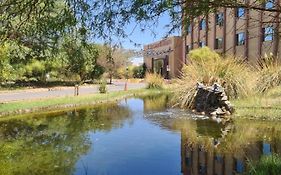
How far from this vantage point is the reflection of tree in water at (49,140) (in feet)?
28.9

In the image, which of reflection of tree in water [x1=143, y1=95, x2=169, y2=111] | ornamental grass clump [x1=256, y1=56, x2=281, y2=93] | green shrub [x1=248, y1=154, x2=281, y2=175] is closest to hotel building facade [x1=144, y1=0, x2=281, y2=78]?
ornamental grass clump [x1=256, y1=56, x2=281, y2=93]

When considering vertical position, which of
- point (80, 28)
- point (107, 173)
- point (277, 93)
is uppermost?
point (80, 28)

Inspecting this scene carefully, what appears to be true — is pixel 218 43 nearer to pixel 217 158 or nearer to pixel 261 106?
pixel 261 106

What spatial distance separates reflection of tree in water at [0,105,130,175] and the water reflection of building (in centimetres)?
270

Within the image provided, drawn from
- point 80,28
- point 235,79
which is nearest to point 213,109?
point 235,79

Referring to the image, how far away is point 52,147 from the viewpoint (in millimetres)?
10773

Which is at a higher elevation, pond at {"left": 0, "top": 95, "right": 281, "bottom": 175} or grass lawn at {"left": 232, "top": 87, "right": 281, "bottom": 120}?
grass lawn at {"left": 232, "top": 87, "right": 281, "bottom": 120}

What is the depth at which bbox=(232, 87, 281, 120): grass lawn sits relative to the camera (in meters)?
15.3

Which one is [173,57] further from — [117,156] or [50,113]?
[117,156]

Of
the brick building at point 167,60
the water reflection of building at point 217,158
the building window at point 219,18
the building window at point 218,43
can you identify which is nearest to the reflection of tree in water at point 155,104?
the water reflection of building at point 217,158

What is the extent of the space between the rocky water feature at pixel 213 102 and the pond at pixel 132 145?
1285 millimetres

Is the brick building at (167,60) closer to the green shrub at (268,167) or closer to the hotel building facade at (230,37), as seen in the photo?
the hotel building facade at (230,37)

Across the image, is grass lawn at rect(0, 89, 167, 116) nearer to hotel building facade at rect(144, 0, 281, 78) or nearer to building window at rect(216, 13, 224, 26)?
hotel building facade at rect(144, 0, 281, 78)

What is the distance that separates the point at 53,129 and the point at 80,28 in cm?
954
